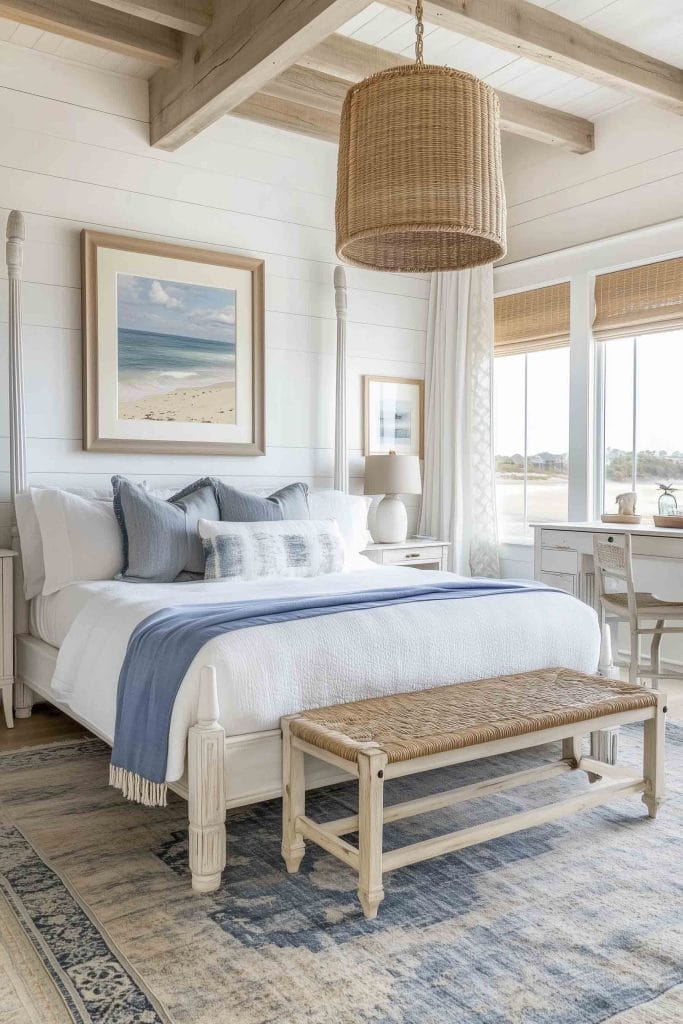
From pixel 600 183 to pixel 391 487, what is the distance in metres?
2.06

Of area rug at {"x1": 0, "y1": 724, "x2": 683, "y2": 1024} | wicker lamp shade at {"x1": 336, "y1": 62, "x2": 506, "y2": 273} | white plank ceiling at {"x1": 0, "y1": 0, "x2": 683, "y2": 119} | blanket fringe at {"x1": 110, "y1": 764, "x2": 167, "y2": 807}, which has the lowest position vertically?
area rug at {"x1": 0, "y1": 724, "x2": 683, "y2": 1024}

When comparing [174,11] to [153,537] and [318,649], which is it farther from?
[318,649]

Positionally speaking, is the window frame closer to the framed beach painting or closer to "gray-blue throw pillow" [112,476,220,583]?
the framed beach painting

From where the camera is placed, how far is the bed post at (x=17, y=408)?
394 centimetres

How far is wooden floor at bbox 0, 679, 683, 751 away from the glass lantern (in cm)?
95

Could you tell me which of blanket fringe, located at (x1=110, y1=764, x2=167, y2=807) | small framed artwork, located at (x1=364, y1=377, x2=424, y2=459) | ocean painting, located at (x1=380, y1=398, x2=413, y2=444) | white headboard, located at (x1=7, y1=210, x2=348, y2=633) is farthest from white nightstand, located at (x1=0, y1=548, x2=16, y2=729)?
ocean painting, located at (x1=380, y1=398, x2=413, y2=444)

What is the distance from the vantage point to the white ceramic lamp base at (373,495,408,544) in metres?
5.04

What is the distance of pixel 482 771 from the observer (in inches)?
123

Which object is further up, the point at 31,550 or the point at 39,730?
the point at 31,550

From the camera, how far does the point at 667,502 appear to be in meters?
4.48

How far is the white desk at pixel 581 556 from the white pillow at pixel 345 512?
96 centimetres

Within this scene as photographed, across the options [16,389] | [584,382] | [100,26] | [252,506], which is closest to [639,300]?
[584,382]

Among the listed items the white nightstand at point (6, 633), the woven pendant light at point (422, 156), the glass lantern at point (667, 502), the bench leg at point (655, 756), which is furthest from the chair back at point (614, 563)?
the white nightstand at point (6, 633)

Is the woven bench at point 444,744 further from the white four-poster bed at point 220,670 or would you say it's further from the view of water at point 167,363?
the view of water at point 167,363
